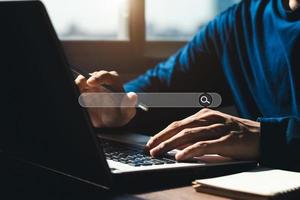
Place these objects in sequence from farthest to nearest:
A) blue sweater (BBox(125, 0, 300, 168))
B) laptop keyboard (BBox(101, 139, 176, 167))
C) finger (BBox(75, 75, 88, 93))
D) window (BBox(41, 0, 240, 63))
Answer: window (BBox(41, 0, 240, 63)), blue sweater (BBox(125, 0, 300, 168)), finger (BBox(75, 75, 88, 93)), laptop keyboard (BBox(101, 139, 176, 167))

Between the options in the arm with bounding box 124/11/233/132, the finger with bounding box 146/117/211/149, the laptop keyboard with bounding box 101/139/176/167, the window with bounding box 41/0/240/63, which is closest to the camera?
the laptop keyboard with bounding box 101/139/176/167

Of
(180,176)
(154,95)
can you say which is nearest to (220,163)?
(180,176)

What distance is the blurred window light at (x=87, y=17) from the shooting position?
195 cm

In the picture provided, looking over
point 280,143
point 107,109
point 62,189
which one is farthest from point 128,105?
point 62,189

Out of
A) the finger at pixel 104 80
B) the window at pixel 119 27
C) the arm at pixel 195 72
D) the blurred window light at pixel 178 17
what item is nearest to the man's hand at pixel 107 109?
the finger at pixel 104 80

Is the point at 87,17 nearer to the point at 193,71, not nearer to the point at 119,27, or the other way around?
the point at 119,27

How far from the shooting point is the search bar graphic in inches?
48.5

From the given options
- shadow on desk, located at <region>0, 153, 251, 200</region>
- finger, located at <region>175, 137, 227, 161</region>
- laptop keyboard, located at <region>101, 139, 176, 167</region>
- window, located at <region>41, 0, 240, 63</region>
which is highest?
window, located at <region>41, 0, 240, 63</region>

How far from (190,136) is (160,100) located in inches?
33.1

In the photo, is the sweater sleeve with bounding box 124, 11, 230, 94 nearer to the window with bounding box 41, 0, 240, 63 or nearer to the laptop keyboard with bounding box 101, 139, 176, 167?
the window with bounding box 41, 0, 240, 63

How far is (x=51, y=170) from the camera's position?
76cm

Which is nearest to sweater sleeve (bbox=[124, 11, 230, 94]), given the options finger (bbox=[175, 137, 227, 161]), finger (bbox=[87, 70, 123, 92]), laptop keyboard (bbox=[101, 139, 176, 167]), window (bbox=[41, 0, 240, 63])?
window (bbox=[41, 0, 240, 63])

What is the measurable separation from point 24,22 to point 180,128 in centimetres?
35

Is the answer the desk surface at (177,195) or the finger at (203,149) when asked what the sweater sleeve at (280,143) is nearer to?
the finger at (203,149)
